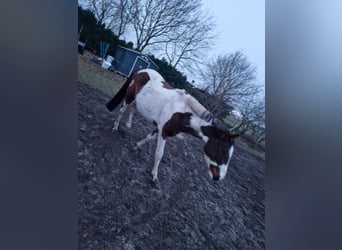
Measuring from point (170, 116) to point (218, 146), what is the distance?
10.0 inches

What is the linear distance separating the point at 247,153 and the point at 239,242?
0.42 m

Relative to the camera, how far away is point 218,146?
1.42m

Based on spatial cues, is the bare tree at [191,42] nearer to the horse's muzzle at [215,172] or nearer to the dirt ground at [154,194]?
the dirt ground at [154,194]

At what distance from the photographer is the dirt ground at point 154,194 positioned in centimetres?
131

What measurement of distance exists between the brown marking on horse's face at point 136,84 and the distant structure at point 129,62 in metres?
0.03

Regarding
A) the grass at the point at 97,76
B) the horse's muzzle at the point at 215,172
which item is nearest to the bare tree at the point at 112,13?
the grass at the point at 97,76

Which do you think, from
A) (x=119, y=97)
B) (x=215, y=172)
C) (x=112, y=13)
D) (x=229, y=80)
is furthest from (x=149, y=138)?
(x=112, y=13)

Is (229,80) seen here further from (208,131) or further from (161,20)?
(161,20)

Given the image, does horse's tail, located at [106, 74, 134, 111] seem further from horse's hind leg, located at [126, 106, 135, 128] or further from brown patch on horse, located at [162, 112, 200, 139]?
brown patch on horse, located at [162, 112, 200, 139]

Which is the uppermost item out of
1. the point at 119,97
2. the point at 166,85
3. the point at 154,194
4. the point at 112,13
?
the point at 112,13

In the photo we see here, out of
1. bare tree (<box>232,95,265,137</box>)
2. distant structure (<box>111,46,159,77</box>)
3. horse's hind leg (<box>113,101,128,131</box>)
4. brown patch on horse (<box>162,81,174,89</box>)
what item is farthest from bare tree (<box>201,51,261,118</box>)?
horse's hind leg (<box>113,101,128,131</box>)

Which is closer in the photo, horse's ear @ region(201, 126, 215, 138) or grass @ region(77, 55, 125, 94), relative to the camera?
grass @ region(77, 55, 125, 94)

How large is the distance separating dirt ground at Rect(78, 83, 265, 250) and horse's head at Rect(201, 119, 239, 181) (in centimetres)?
3

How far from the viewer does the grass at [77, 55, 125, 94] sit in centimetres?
129
